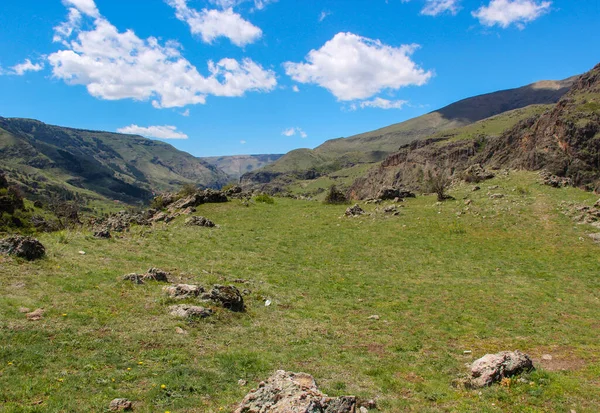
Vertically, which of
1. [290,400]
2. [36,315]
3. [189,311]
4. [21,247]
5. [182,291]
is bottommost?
[290,400]

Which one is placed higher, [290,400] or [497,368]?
[290,400]

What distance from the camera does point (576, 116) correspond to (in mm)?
71625

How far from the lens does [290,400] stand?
25.6ft

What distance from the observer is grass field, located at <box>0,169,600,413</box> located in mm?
9492

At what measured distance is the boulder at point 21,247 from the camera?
1702 centimetres

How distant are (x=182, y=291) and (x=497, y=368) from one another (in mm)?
13041

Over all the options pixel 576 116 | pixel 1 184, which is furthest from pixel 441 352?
pixel 576 116

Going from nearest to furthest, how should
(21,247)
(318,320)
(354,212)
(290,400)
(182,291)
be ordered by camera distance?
(290,400) < (182,291) < (318,320) < (21,247) < (354,212)

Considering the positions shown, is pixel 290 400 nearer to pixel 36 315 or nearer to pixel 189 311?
pixel 189 311

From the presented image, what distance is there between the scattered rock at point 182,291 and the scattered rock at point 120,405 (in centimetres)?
728

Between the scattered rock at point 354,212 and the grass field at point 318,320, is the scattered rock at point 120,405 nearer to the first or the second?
the grass field at point 318,320

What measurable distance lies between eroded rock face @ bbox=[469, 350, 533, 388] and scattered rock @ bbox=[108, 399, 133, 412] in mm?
9959

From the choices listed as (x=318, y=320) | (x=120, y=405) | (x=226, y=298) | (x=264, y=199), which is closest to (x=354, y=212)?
(x=264, y=199)

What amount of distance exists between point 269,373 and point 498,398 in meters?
6.90
